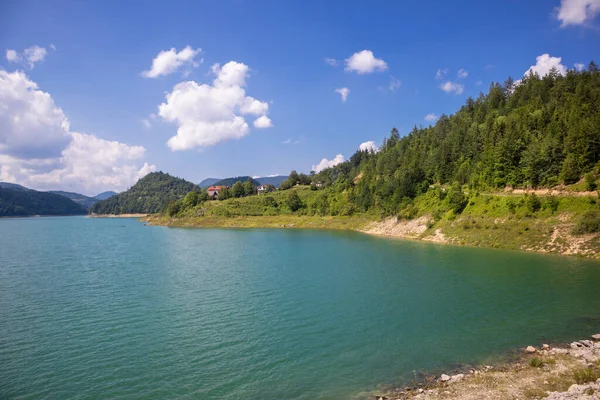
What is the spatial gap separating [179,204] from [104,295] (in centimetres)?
13785

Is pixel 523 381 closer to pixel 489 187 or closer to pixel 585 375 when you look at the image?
pixel 585 375

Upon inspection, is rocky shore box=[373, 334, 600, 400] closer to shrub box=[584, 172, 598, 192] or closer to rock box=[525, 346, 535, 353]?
rock box=[525, 346, 535, 353]

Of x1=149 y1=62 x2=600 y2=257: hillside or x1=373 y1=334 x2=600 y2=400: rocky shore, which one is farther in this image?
x1=149 y1=62 x2=600 y2=257: hillside

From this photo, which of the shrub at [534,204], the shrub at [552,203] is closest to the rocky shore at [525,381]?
the shrub at [552,203]

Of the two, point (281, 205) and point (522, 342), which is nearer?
point (522, 342)

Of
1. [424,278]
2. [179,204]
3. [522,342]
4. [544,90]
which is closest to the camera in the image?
[522,342]

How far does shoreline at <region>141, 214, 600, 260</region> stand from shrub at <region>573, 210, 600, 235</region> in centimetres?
83

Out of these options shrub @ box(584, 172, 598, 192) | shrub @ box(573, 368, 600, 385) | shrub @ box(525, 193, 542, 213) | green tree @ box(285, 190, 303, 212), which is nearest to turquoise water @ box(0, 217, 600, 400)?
shrub @ box(573, 368, 600, 385)

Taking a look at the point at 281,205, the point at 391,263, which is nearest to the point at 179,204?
the point at 281,205

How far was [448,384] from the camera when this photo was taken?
16.3 meters

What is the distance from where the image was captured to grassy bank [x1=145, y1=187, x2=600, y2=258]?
174ft

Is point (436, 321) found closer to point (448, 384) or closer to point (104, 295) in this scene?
point (448, 384)

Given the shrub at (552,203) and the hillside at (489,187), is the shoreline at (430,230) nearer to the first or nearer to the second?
the hillside at (489,187)

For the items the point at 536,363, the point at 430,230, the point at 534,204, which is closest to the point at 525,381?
the point at 536,363
